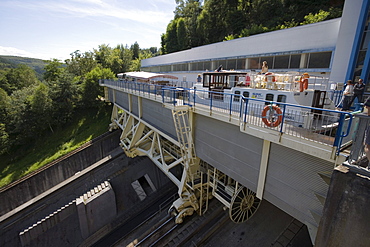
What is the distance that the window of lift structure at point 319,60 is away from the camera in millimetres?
12267

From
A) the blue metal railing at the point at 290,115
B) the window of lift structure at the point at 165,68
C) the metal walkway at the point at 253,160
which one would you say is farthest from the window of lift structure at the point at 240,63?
the window of lift structure at the point at 165,68

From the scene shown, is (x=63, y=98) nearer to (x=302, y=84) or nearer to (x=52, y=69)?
(x=52, y=69)

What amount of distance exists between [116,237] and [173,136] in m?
10.9

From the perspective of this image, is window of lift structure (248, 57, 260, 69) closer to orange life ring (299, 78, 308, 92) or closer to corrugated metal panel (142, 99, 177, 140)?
corrugated metal panel (142, 99, 177, 140)

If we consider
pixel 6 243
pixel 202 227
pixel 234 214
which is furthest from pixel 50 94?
pixel 234 214

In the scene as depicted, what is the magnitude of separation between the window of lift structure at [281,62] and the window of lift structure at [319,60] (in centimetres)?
178

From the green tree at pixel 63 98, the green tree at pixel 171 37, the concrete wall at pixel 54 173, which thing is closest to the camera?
the concrete wall at pixel 54 173

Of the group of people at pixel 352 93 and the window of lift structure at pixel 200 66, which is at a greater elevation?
the window of lift structure at pixel 200 66

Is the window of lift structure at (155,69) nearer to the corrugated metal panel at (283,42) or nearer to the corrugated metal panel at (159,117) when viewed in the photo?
the corrugated metal panel at (283,42)

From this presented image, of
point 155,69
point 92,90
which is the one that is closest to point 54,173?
point 92,90

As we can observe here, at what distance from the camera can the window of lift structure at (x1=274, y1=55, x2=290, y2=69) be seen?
1474cm

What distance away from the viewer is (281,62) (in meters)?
15.1

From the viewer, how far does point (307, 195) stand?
4.27 m

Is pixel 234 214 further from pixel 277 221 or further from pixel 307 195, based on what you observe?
pixel 277 221
